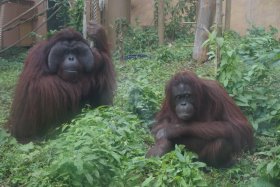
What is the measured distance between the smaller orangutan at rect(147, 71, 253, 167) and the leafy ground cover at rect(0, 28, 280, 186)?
121mm

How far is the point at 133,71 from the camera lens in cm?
702

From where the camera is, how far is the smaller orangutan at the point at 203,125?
3.99 m

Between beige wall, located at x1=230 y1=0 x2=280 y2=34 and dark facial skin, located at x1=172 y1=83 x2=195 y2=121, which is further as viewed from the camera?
beige wall, located at x1=230 y1=0 x2=280 y2=34

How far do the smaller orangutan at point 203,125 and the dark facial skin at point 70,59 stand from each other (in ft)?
3.05

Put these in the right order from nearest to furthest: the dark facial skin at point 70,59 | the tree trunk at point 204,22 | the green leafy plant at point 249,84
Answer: the green leafy plant at point 249,84 < the dark facial skin at point 70,59 < the tree trunk at point 204,22

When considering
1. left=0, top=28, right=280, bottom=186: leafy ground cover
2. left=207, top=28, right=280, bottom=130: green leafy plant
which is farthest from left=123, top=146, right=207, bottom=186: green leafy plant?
left=207, top=28, right=280, bottom=130: green leafy plant

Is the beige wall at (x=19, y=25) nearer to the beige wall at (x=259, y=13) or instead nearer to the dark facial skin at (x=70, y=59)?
the beige wall at (x=259, y=13)

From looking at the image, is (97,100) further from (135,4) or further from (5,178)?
(135,4)

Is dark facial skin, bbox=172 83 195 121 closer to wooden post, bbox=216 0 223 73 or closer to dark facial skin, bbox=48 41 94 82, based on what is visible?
wooden post, bbox=216 0 223 73

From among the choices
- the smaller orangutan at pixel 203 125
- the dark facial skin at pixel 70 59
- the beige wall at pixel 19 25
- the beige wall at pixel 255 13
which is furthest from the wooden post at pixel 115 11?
the smaller orangutan at pixel 203 125

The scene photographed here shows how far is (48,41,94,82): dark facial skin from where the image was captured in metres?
4.67

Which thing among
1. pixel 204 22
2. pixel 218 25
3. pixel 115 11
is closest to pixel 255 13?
pixel 115 11

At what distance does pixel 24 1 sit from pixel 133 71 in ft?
14.0

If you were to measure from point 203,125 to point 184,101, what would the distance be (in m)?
0.22
